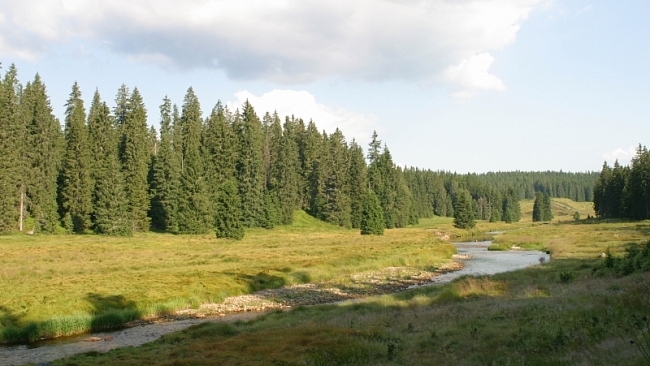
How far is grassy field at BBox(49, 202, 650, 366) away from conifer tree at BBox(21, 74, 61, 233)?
64557 millimetres

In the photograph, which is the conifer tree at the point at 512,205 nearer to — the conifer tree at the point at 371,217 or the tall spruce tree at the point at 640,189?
the tall spruce tree at the point at 640,189

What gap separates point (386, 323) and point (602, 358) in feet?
38.0

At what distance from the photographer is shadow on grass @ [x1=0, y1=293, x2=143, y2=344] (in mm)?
24562

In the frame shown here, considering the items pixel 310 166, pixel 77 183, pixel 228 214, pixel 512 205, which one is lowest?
pixel 228 214

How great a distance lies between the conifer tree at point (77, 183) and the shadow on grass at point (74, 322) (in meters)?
54.3

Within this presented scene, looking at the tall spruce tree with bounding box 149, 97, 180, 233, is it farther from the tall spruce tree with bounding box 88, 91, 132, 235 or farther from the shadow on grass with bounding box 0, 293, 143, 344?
the shadow on grass with bounding box 0, 293, 143, 344

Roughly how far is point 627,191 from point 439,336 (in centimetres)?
12896

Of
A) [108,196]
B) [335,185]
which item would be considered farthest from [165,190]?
[335,185]

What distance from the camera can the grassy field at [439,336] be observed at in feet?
41.1

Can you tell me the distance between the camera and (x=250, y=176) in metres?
102

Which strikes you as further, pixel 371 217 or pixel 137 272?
pixel 371 217

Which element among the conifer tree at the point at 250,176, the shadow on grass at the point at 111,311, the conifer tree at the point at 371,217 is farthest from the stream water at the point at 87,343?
the conifer tree at the point at 250,176

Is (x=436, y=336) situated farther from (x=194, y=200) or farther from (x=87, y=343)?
(x=194, y=200)

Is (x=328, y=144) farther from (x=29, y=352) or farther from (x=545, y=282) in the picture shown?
(x=29, y=352)
